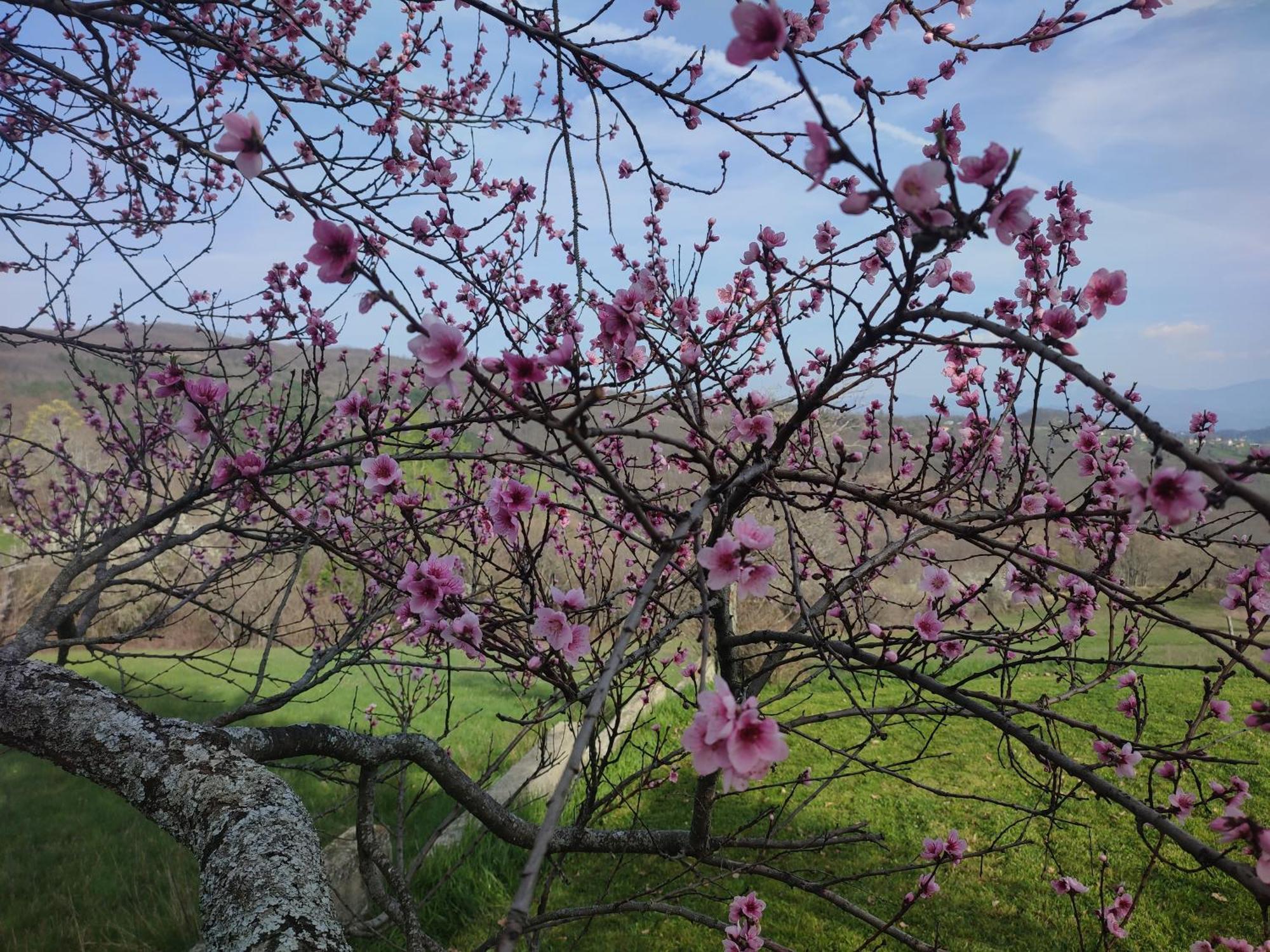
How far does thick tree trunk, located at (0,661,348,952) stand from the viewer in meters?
1.15

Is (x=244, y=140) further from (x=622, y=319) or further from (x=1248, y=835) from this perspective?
(x=1248, y=835)

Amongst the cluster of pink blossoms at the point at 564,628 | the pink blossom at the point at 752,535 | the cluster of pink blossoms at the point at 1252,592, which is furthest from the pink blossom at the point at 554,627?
the cluster of pink blossoms at the point at 1252,592

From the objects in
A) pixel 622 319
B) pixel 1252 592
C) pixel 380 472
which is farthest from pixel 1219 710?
pixel 380 472

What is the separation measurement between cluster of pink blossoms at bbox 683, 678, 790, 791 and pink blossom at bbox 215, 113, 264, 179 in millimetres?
1220

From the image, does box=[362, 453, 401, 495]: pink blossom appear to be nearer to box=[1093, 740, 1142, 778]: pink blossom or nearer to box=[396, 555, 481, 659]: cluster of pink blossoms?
box=[396, 555, 481, 659]: cluster of pink blossoms

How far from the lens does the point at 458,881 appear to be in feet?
15.2

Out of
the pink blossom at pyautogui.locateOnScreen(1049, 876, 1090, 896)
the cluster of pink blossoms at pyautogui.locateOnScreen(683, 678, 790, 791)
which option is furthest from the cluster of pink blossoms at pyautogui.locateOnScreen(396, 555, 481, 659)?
the pink blossom at pyautogui.locateOnScreen(1049, 876, 1090, 896)

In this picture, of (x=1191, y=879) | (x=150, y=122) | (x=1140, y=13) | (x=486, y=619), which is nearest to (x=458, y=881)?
(x=486, y=619)

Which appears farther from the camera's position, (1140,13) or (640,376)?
(1140,13)

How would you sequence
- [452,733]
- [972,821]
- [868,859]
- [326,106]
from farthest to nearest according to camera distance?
[452,733], [972,821], [868,859], [326,106]

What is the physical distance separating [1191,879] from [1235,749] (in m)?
2.79

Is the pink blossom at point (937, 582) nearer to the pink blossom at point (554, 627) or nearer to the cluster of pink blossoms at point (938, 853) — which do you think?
the cluster of pink blossoms at point (938, 853)

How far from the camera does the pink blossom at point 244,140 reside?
3.91ft

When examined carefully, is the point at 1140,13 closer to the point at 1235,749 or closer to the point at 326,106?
the point at 326,106
